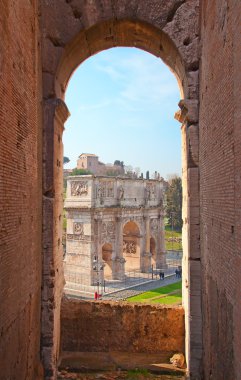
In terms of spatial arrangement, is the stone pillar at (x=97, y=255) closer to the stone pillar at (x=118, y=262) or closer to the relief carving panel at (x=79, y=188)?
the stone pillar at (x=118, y=262)

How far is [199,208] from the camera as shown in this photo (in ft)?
22.1

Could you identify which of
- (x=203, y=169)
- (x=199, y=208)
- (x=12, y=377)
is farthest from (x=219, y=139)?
(x=12, y=377)

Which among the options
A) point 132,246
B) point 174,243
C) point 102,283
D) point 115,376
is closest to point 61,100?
point 115,376

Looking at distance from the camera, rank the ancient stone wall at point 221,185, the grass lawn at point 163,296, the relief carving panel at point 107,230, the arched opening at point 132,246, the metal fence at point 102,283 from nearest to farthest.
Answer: the ancient stone wall at point 221,185 → the grass lawn at point 163,296 → the metal fence at point 102,283 → the relief carving panel at point 107,230 → the arched opening at point 132,246

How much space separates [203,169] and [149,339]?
3.68 m

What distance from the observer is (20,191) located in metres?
5.34

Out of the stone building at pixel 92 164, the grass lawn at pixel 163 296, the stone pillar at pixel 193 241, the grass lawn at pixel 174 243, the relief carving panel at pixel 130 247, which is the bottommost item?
the grass lawn at pixel 163 296

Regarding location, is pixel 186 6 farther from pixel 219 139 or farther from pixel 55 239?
pixel 55 239

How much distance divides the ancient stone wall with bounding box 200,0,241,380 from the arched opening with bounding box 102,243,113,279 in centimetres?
1990

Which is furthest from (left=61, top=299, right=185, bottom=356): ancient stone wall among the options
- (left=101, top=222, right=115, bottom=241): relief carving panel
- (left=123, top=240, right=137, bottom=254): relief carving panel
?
(left=123, top=240, right=137, bottom=254): relief carving panel

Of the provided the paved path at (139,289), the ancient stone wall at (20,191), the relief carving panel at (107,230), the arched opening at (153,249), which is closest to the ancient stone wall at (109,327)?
the ancient stone wall at (20,191)

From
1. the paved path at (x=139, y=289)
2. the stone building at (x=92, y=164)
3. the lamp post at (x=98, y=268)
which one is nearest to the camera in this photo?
the paved path at (x=139, y=289)

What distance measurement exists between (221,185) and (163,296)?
662 inches

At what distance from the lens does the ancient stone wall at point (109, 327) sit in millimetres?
7797
